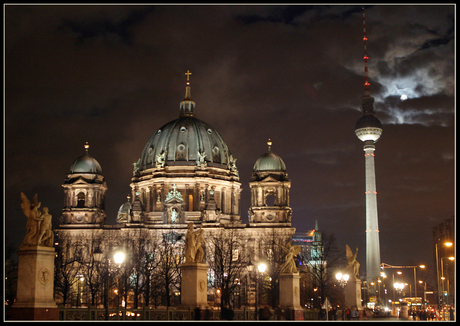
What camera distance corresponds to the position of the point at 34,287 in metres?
37.6

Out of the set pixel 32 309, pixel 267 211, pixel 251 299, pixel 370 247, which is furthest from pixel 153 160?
pixel 32 309

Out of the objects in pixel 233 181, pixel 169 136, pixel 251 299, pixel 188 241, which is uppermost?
pixel 169 136

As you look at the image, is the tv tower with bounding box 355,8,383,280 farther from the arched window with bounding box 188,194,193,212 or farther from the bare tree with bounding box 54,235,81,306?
the bare tree with bounding box 54,235,81,306

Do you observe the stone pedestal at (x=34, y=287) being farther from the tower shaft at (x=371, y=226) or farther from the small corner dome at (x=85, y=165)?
the tower shaft at (x=371, y=226)

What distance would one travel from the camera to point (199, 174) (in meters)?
140

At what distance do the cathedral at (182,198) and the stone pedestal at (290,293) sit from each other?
63039 mm

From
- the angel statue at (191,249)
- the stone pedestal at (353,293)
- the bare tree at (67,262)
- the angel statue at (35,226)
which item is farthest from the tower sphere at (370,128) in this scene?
the angel statue at (35,226)

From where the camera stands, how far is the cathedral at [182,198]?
126 meters

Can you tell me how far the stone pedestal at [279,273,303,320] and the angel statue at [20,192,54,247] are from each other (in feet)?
67.2

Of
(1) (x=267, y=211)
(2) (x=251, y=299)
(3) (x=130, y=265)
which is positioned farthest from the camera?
(1) (x=267, y=211)

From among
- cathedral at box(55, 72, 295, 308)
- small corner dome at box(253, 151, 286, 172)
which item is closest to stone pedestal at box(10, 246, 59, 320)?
cathedral at box(55, 72, 295, 308)

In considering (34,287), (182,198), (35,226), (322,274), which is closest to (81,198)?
(182,198)

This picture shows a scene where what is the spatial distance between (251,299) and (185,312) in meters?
75.6

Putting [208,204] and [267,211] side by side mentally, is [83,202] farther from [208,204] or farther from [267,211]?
[267,211]
